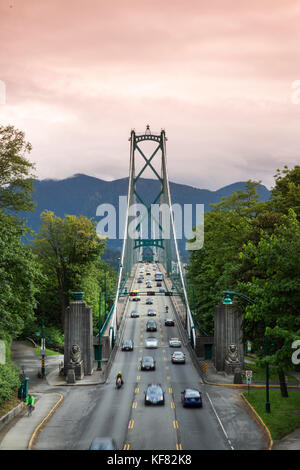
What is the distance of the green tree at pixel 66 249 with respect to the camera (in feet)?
219

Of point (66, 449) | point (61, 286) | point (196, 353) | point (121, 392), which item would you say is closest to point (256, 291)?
point (66, 449)

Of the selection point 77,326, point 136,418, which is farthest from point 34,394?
point 136,418

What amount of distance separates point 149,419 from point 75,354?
607 inches

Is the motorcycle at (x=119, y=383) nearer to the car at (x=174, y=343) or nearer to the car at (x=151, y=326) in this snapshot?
the car at (x=174, y=343)

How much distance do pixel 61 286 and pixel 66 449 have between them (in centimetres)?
4259

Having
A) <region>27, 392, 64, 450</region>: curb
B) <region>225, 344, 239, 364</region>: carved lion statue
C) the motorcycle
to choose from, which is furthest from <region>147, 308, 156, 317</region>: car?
<region>27, 392, 64, 450</region>: curb

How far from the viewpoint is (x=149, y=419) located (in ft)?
104

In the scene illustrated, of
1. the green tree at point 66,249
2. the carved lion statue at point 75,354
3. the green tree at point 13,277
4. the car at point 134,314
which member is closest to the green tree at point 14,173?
the green tree at point 13,277

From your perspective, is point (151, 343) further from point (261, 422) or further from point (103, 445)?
point (103, 445)

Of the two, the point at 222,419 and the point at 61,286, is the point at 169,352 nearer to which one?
the point at 61,286

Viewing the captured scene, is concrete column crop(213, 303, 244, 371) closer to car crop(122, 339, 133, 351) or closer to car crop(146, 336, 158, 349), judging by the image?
car crop(146, 336, 158, 349)

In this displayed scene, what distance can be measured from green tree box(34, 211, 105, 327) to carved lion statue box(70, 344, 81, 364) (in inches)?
837

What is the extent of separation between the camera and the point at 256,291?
29.3m

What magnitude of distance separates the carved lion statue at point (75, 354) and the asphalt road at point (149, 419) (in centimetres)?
331
